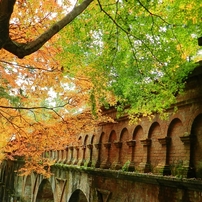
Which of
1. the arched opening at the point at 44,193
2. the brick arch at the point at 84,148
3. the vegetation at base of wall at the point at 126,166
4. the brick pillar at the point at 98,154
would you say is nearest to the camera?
the vegetation at base of wall at the point at 126,166

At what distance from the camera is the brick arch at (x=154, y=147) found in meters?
9.59

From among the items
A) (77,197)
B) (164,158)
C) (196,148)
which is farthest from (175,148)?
(77,197)

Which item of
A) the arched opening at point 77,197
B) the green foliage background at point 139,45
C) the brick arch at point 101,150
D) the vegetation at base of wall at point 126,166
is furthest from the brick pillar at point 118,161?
the arched opening at point 77,197

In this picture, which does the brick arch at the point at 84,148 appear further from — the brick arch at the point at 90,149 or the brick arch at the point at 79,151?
the brick arch at the point at 90,149

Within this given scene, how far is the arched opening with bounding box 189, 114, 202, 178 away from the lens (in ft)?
25.6

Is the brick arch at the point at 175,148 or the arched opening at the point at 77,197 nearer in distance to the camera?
the brick arch at the point at 175,148

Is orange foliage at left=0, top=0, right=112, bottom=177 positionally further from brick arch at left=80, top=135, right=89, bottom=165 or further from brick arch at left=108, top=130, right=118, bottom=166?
brick arch at left=80, top=135, right=89, bottom=165

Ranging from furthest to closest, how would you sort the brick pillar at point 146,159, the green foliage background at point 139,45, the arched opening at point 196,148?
the brick pillar at point 146,159 < the arched opening at point 196,148 < the green foliage background at point 139,45

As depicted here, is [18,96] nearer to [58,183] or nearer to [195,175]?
[195,175]

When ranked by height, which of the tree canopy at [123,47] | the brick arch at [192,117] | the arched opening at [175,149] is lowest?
the arched opening at [175,149]

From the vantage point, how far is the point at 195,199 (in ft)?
24.5

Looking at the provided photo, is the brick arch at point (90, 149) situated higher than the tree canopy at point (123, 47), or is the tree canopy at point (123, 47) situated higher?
the tree canopy at point (123, 47)

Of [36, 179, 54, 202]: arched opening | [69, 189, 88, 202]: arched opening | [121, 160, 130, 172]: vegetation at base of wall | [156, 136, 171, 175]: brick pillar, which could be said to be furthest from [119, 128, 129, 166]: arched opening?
[36, 179, 54, 202]: arched opening

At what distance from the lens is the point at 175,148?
28.9 ft
